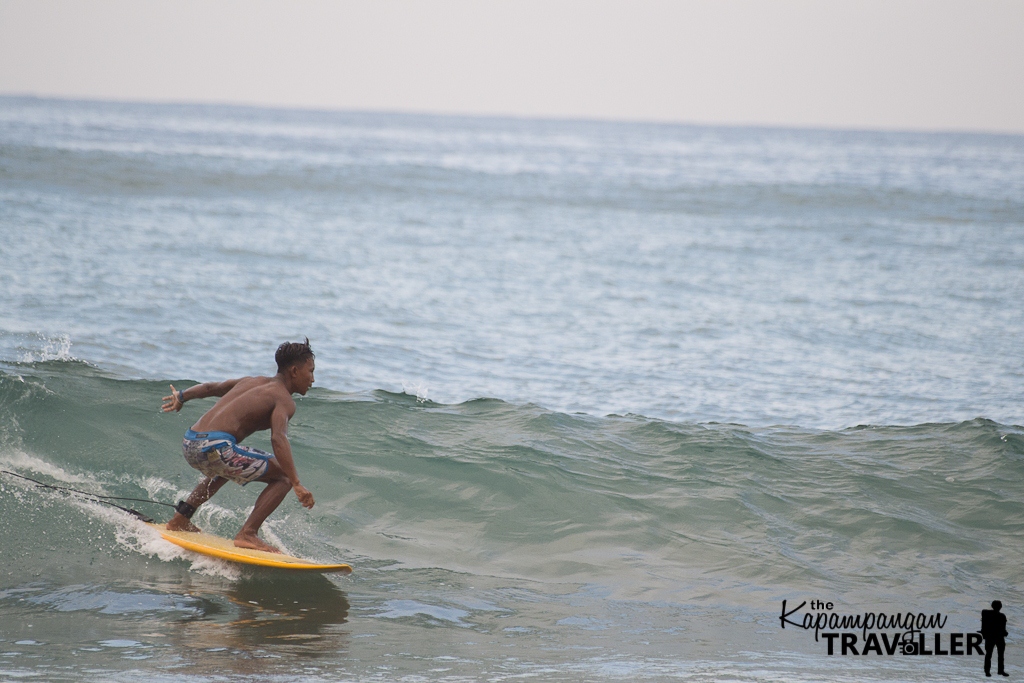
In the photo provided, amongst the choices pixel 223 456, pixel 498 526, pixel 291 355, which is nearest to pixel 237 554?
pixel 223 456

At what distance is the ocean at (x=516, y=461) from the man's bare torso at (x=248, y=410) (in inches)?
38.1

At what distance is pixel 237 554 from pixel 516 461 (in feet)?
10.7

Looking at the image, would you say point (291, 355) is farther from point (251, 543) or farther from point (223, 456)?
point (251, 543)

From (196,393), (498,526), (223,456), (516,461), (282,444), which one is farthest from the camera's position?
(516,461)

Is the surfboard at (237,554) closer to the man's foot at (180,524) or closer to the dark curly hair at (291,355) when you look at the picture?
the man's foot at (180,524)

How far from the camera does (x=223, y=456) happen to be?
618 cm

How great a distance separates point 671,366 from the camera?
13766 mm

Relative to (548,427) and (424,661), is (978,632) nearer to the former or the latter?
(424,661)

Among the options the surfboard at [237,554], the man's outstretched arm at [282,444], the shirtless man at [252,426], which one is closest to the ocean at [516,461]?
the surfboard at [237,554]

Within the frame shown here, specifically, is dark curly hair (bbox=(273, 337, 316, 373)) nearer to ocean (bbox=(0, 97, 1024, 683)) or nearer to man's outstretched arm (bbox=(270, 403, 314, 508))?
man's outstretched arm (bbox=(270, 403, 314, 508))

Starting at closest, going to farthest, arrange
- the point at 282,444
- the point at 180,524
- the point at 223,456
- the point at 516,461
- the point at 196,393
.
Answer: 1. the point at 282,444
2. the point at 223,456
3. the point at 196,393
4. the point at 180,524
5. the point at 516,461

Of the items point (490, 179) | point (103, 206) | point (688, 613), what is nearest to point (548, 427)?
point (688, 613)

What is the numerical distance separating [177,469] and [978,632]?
620cm

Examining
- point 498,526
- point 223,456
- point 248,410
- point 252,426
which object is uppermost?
point 248,410
